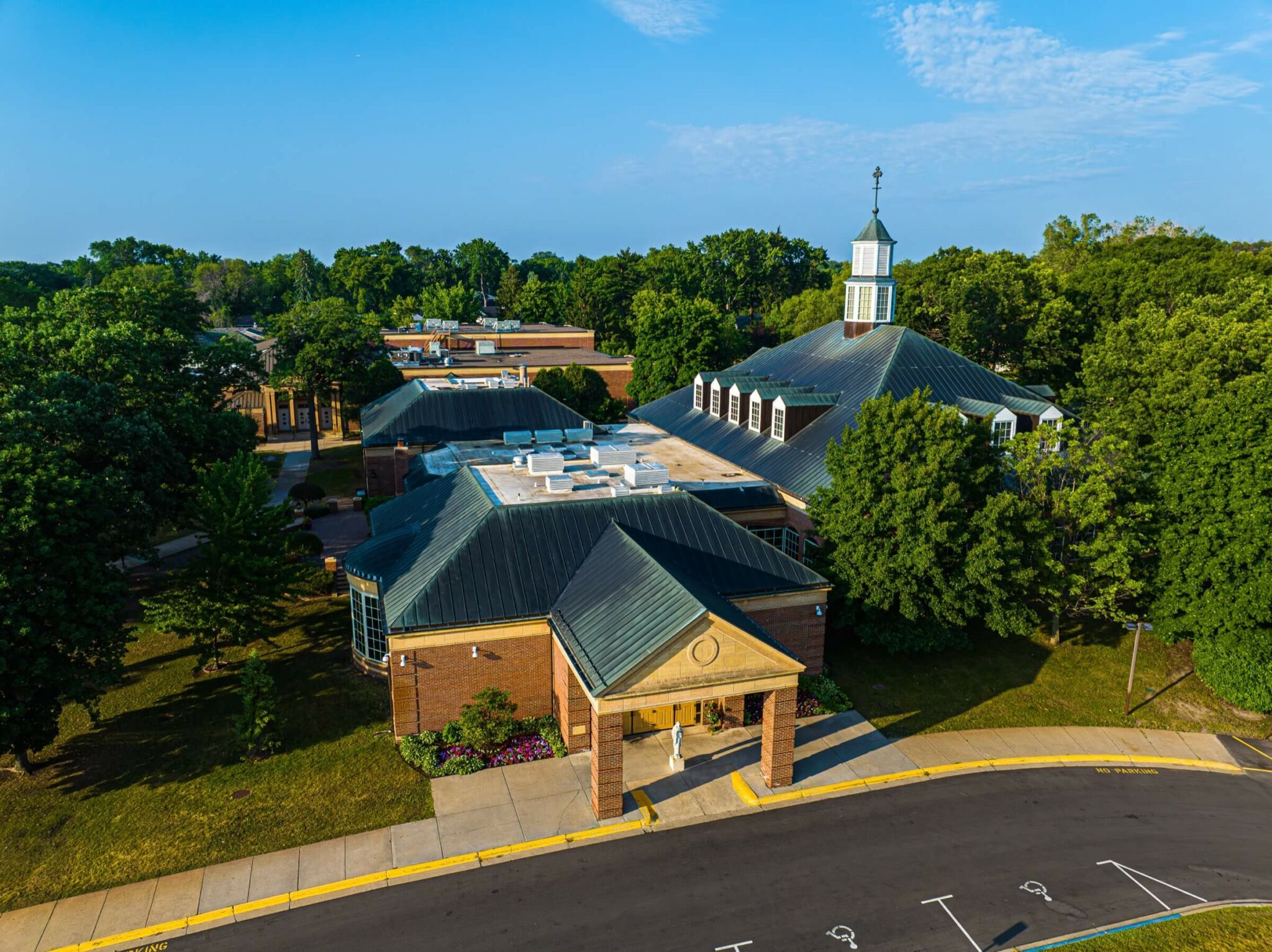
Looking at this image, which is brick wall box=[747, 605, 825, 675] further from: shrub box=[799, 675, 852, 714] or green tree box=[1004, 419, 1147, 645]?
green tree box=[1004, 419, 1147, 645]

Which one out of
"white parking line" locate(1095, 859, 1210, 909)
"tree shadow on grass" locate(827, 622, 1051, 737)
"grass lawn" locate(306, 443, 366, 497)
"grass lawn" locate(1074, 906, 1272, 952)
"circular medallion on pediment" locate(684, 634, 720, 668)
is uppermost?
"circular medallion on pediment" locate(684, 634, 720, 668)

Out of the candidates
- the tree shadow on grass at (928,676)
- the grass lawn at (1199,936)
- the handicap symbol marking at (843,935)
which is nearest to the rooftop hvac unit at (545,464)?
the tree shadow on grass at (928,676)

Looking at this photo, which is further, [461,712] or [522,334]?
[522,334]

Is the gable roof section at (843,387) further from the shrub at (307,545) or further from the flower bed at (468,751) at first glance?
the shrub at (307,545)

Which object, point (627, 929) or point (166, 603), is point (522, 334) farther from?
point (627, 929)

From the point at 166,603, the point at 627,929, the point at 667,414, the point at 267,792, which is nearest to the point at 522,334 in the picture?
the point at 667,414

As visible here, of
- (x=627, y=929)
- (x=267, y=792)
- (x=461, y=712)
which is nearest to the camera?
(x=627, y=929)

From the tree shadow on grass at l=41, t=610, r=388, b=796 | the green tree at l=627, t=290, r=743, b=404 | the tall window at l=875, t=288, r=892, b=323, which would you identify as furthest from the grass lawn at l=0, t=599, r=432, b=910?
the green tree at l=627, t=290, r=743, b=404
